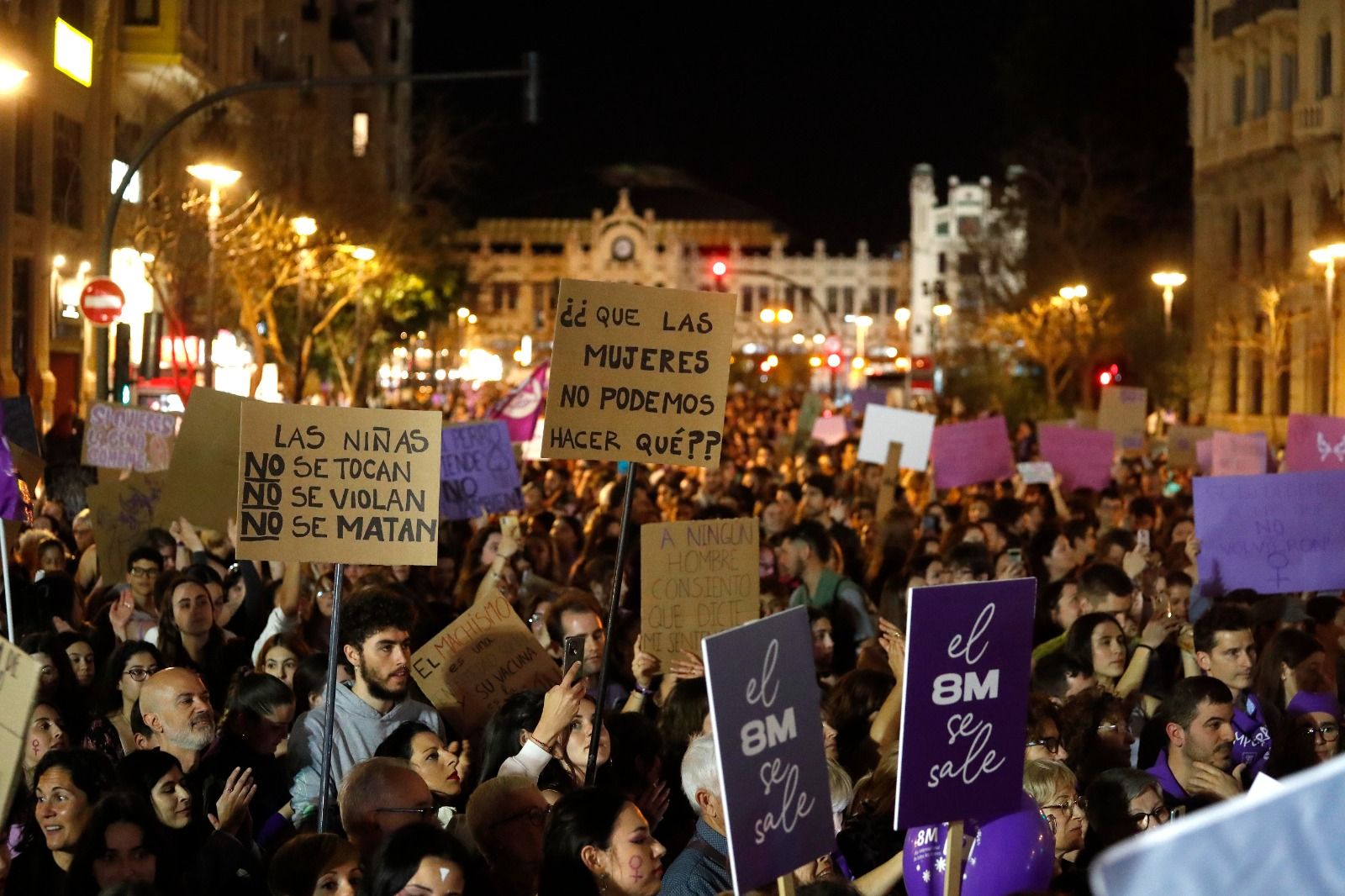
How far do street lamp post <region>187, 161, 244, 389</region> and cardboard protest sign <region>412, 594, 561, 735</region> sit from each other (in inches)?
578

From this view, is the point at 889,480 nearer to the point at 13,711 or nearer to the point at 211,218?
the point at 211,218

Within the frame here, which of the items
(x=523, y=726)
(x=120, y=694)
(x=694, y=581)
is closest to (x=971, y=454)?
(x=694, y=581)

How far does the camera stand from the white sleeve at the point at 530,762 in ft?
18.8

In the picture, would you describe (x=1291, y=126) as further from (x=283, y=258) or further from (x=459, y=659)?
(x=459, y=659)

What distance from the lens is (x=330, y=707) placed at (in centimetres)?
598

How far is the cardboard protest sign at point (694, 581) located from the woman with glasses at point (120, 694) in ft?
6.15

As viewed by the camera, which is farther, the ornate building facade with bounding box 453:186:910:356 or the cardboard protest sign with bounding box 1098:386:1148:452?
the ornate building facade with bounding box 453:186:910:356

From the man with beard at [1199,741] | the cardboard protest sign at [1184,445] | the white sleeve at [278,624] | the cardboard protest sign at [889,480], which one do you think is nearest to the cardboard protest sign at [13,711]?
the man with beard at [1199,741]

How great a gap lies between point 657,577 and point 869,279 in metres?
162

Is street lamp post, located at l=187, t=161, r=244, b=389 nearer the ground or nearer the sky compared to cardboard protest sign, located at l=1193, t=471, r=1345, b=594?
nearer the sky

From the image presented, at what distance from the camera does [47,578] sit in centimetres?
928

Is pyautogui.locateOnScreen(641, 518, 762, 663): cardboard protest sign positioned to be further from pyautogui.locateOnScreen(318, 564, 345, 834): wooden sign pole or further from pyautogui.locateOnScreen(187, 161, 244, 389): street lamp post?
pyautogui.locateOnScreen(187, 161, 244, 389): street lamp post

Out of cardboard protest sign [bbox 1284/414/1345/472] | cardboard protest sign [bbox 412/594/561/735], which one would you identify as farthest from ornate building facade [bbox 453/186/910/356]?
cardboard protest sign [bbox 412/594/561/735]

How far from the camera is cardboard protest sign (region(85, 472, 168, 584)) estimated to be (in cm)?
1079
